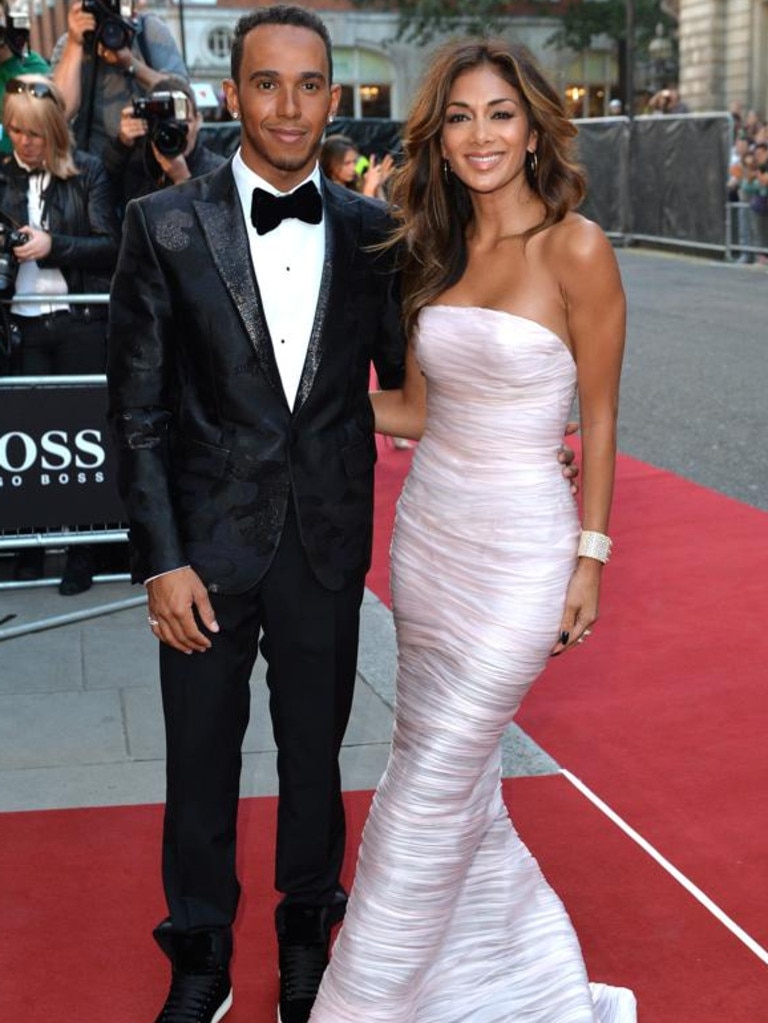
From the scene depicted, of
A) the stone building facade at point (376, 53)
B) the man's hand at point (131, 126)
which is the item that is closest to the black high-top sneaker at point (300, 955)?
the man's hand at point (131, 126)

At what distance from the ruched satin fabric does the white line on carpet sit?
48 centimetres

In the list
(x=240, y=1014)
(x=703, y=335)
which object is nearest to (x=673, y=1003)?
(x=240, y=1014)

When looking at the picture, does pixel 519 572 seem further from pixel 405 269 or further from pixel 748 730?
pixel 748 730

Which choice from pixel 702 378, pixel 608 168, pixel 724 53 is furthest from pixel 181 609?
pixel 724 53

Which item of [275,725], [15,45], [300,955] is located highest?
[15,45]

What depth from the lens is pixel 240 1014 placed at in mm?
3303

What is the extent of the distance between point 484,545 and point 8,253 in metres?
3.73

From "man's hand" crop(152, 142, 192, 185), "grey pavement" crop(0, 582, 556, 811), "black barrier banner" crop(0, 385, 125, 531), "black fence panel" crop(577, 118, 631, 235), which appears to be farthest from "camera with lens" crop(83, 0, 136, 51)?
"black fence panel" crop(577, 118, 631, 235)

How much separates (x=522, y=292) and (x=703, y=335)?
11.8 meters

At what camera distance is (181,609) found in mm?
3053

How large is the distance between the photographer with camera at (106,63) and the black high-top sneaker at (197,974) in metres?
4.38

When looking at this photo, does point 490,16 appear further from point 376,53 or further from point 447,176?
point 447,176

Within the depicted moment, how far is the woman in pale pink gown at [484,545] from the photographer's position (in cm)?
299

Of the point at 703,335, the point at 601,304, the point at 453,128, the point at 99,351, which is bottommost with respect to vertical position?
the point at 703,335
